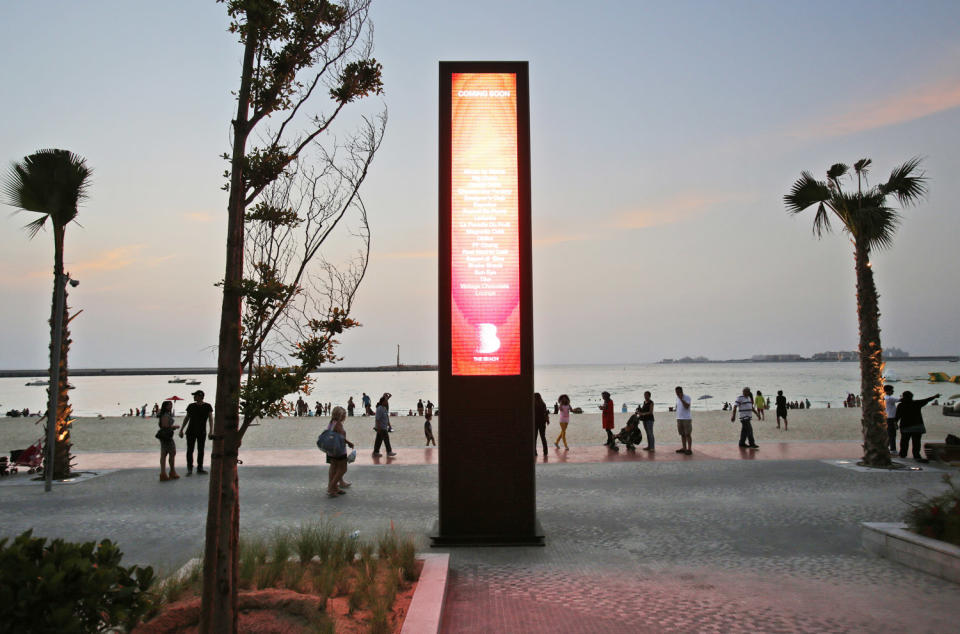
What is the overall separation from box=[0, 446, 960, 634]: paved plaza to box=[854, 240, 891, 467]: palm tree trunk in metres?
0.97

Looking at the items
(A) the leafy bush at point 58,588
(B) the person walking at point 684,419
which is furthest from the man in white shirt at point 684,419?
(A) the leafy bush at point 58,588

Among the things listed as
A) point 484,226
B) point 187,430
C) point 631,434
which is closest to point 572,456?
point 631,434

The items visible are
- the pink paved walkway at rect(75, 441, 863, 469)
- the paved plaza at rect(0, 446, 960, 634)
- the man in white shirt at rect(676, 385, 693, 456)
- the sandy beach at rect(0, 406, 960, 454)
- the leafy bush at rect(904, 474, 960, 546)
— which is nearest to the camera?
the paved plaza at rect(0, 446, 960, 634)

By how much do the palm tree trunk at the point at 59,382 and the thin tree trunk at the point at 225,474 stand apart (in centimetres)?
1131

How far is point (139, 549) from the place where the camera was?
768cm

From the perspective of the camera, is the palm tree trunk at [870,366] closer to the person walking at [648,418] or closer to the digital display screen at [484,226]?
the person walking at [648,418]

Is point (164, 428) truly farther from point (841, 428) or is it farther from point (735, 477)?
point (841, 428)

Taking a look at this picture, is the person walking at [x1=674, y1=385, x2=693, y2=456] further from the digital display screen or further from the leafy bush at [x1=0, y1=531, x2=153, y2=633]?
the leafy bush at [x1=0, y1=531, x2=153, y2=633]

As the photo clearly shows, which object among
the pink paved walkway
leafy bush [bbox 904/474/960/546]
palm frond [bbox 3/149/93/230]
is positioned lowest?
the pink paved walkway

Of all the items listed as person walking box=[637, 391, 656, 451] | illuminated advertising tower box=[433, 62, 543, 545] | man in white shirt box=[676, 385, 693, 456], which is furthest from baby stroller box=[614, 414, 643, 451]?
illuminated advertising tower box=[433, 62, 543, 545]

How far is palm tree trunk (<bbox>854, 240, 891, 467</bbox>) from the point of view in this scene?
13.6 meters

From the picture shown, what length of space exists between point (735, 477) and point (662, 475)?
144 centimetres

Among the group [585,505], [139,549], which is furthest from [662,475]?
[139,549]

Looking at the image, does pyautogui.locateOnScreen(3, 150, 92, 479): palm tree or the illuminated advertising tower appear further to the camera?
pyautogui.locateOnScreen(3, 150, 92, 479): palm tree
